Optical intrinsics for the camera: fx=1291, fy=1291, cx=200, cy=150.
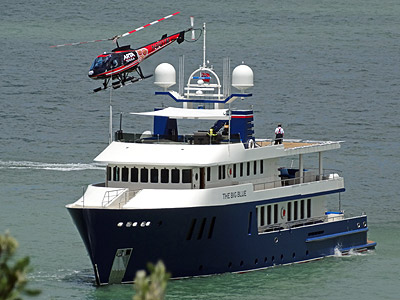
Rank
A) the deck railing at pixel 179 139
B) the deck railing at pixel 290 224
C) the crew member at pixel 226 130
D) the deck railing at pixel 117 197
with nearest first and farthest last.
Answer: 1. the deck railing at pixel 117 197
2. the deck railing at pixel 179 139
3. the deck railing at pixel 290 224
4. the crew member at pixel 226 130

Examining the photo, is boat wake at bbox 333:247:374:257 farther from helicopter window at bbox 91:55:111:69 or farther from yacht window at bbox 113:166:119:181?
helicopter window at bbox 91:55:111:69

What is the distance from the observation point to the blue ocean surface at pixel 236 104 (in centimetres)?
3997

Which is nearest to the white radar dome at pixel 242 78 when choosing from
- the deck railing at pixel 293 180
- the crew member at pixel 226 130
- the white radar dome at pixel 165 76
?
the crew member at pixel 226 130

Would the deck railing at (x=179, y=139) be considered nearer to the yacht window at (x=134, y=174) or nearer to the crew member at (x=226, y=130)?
the crew member at (x=226, y=130)

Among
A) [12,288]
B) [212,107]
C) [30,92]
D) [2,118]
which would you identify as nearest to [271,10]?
Answer: [30,92]

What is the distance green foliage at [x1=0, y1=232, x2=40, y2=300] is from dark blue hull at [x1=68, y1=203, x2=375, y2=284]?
2313 cm

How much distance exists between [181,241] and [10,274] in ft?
80.8

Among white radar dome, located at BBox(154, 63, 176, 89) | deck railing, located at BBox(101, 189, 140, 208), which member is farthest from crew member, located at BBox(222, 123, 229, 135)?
deck railing, located at BBox(101, 189, 140, 208)

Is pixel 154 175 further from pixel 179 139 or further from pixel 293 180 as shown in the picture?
pixel 293 180

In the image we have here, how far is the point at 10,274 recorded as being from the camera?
13.2 metres

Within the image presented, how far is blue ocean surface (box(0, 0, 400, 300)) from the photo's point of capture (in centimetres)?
3997

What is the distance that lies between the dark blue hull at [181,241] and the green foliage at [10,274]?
2313cm

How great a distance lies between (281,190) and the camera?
42094mm

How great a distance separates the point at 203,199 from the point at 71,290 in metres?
4.72
